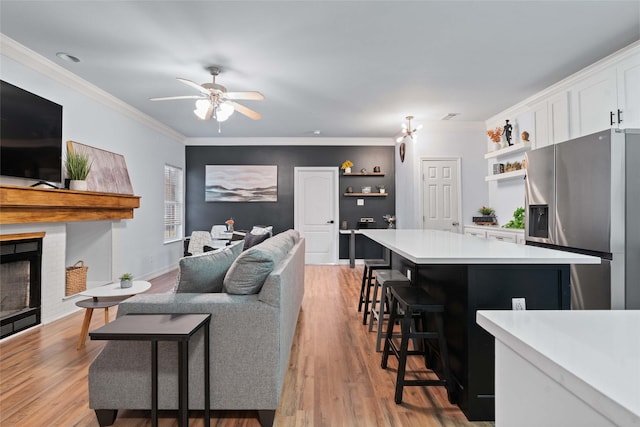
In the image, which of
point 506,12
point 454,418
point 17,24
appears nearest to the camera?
point 454,418

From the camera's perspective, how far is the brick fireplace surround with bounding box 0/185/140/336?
290 centimetres

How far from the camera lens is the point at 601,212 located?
2602 mm

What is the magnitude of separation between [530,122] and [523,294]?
3.76 meters

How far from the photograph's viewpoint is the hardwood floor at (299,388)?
6.21ft

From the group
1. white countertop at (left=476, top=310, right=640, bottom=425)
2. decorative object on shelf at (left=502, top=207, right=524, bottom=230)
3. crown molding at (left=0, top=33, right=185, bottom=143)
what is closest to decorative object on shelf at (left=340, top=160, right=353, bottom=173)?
decorative object on shelf at (left=502, top=207, right=524, bottom=230)

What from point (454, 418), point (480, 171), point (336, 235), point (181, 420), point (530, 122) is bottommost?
point (454, 418)

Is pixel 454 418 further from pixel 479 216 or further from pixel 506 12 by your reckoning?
pixel 479 216

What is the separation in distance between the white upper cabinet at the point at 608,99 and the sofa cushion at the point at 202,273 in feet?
12.4

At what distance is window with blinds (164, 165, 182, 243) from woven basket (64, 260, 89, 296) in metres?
2.16

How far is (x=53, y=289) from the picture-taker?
3580mm

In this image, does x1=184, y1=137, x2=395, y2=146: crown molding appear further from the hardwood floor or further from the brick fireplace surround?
the hardwood floor

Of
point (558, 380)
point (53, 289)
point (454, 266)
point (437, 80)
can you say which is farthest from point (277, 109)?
point (558, 380)

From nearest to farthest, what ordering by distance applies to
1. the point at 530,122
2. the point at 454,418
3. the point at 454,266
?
the point at 454,418, the point at 454,266, the point at 530,122

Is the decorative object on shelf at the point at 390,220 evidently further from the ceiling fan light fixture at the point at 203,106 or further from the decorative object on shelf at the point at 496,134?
the ceiling fan light fixture at the point at 203,106
